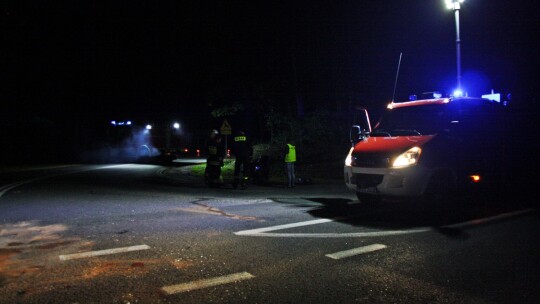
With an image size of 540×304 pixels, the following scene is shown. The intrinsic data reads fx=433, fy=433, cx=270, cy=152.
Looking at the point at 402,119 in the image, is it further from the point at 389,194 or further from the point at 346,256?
the point at 346,256

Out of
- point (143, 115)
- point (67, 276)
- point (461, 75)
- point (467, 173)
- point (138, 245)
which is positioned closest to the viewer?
point (67, 276)

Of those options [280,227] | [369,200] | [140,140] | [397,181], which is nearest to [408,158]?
[397,181]

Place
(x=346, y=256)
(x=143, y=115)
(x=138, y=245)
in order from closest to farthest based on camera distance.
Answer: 1. (x=346, y=256)
2. (x=138, y=245)
3. (x=143, y=115)

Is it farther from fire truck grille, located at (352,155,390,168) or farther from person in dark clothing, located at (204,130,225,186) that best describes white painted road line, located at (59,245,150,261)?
person in dark clothing, located at (204,130,225,186)

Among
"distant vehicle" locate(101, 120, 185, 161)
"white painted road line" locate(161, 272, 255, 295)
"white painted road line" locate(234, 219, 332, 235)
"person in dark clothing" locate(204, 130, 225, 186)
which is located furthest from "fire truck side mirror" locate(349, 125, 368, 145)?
"distant vehicle" locate(101, 120, 185, 161)

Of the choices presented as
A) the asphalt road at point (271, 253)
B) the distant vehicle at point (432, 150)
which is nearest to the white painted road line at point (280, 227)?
the asphalt road at point (271, 253)

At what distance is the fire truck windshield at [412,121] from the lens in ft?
28.1

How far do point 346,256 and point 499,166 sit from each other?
5582 mm

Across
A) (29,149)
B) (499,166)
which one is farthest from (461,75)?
(29,149)

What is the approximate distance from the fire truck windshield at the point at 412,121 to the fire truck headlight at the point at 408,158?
2.23 ft

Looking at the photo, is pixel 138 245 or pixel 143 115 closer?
pixel 138 245

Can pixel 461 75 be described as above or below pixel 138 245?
above

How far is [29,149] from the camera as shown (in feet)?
136

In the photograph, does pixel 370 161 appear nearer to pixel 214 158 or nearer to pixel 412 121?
pixel 412 121
